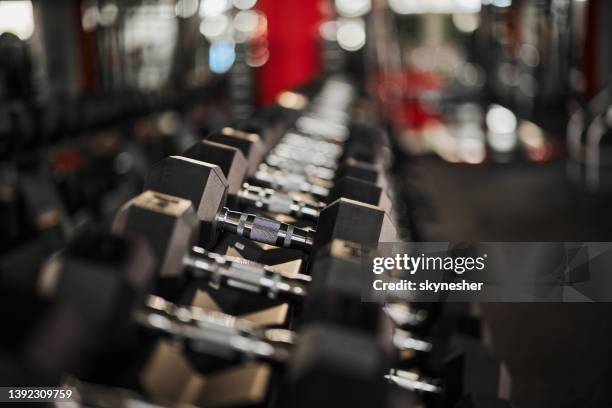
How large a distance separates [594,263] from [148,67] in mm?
4462

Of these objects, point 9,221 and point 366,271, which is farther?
point 9,221

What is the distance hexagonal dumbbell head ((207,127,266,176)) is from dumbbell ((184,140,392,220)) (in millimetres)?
40

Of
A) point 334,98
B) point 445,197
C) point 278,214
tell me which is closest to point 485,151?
point 445,197

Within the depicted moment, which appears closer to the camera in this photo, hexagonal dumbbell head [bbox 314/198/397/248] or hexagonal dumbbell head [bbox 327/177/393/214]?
hexagonal dumbbell head [bbox 314/198/397/248]

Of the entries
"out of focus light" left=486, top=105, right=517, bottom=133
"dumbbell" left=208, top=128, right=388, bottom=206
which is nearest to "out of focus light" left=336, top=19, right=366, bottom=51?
"out of focus light" left=486, top=105, right=517, bottom=133

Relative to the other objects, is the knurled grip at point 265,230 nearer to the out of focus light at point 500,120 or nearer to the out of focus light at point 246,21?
the out of focus light at point 246,21

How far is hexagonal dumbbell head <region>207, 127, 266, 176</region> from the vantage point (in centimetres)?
63

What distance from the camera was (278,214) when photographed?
2.10 feet

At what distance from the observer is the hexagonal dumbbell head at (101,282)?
0.30 metres

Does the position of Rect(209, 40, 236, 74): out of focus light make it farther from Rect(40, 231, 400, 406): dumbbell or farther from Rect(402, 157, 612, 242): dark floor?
Rect(40, 231, 400, 406): dumbbell

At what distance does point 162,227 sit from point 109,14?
138 inches

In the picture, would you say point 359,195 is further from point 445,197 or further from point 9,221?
point 445,197

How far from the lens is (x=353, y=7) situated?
3631 mm

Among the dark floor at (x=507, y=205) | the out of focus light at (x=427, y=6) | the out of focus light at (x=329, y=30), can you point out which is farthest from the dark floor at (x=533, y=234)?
the out of focus light at (x=427, y=6)
